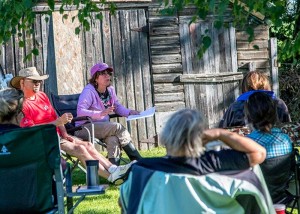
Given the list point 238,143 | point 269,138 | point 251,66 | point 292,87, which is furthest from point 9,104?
point 292,87

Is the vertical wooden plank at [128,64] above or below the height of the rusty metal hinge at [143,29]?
below

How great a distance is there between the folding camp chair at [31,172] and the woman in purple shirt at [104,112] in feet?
9.13

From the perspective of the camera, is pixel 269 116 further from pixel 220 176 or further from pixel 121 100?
pixel 121 100

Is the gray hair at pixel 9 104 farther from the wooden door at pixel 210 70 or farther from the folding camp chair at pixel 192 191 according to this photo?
the wooden door at pixel 210 70

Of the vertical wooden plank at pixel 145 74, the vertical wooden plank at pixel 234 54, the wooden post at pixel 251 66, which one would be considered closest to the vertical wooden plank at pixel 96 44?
the vertical wooden plank at pixel 145 74

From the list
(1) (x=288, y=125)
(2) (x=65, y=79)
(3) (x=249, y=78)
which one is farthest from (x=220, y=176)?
(2) (x=65, y=79)

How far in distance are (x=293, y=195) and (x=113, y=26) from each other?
605cm

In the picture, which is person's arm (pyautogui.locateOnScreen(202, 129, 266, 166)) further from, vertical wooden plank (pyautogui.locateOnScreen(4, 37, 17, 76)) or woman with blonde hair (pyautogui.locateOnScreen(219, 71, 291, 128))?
vertical wooden plank (pyautogui.locateOnScreen(4, 37, 17, 76))

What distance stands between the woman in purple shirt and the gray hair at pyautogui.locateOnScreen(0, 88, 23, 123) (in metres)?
2.62

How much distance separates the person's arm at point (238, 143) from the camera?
11.6 ft

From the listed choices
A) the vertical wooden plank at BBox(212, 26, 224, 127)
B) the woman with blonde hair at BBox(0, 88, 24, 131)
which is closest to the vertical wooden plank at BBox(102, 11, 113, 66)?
the vertical wooden plank at BBox(212, 26, 224, 127)

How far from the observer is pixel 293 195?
4648mm

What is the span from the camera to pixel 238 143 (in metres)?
3.56

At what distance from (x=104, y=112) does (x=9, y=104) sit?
2.70m
